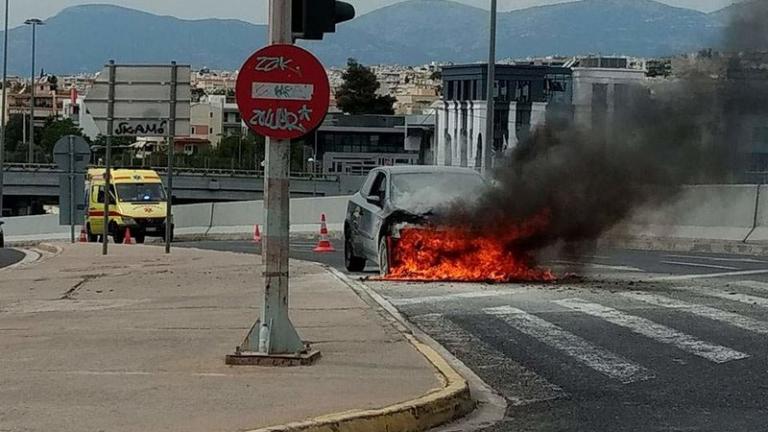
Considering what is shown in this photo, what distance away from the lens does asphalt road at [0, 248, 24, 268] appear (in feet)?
86.2

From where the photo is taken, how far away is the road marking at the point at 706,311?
12664 millimetres

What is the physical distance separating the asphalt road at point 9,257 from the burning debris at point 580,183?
453 inches

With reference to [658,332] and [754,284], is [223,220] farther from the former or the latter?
[658,332]

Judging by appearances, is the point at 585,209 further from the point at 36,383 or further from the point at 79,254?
the point at 79,254

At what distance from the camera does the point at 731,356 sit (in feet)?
35.9

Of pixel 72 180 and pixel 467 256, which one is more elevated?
pixel 72 180

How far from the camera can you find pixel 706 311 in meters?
13.7

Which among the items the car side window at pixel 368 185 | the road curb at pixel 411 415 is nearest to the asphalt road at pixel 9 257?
→ the car side window at pixel 368 185

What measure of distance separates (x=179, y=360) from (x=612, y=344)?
4.03m

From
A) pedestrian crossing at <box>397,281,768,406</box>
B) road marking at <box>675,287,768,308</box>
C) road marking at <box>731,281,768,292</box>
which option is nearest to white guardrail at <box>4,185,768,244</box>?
road marking at <box>731,281,768,292</box>

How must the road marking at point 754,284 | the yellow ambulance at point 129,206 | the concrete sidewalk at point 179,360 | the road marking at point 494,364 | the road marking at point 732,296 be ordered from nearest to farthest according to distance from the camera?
the concrete sidewalk at point 179,360 → the road marking at point 494,364 → the road marking at point 732,296 → the road marking at point 754,284 → the yellow ambulance at point 129,206

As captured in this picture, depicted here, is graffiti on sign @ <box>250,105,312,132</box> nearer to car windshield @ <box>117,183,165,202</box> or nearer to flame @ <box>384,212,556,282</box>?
flame @ <box>384,212,556,282</box>

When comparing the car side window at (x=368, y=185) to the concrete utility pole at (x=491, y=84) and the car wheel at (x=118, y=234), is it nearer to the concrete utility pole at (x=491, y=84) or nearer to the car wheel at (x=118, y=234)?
the concrete utility pole at (x=491, y=84)

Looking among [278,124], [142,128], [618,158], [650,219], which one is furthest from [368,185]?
[278,124]
